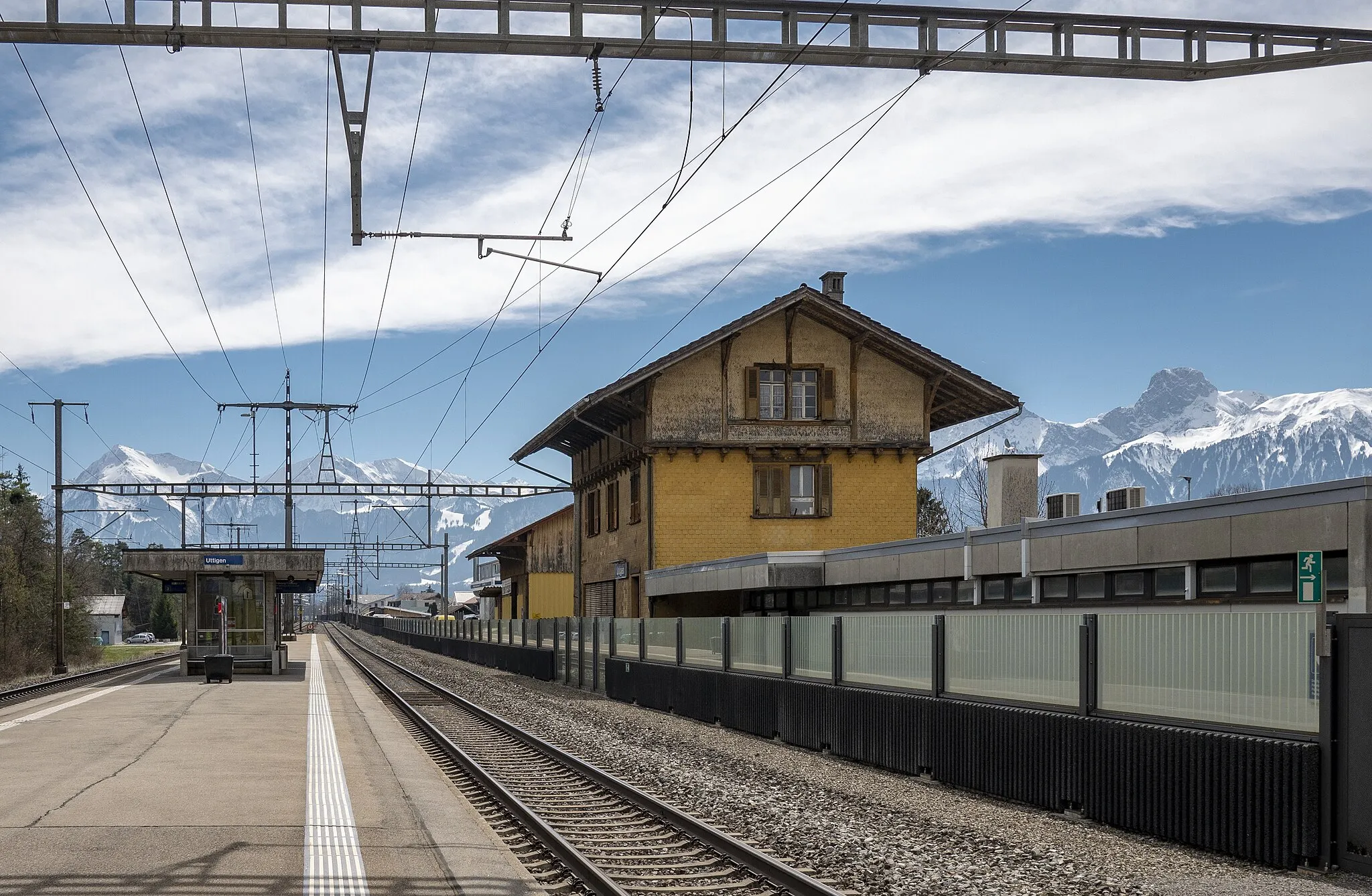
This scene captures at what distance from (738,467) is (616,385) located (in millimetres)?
4271

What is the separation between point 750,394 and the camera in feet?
139

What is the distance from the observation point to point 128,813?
13.5 m

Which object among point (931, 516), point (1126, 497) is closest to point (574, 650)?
point (1126, 497)

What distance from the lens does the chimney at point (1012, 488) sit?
29.4 meters

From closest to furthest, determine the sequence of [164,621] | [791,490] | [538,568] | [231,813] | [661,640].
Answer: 1. [231,813]
2. [661,640]
3. [791,490]
4. [538,568]
5. [164,621]

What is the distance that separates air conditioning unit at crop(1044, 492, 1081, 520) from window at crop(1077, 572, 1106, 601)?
11.8 feet

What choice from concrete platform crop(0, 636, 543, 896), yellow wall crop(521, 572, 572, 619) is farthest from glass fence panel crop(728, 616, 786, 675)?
yellow wall crop(521, 572, 572, 619)

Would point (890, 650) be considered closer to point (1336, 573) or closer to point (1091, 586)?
point (1091, 586)

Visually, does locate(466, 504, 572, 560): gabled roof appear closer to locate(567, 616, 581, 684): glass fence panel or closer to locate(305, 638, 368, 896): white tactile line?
locate(567, 616, 581, 684): glass fence panel

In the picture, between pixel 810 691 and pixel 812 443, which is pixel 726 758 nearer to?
pixel 810 691

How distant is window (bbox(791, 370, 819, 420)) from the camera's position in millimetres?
42906

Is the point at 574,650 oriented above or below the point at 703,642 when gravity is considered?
below

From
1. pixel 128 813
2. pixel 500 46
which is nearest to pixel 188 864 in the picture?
pixel 128 813

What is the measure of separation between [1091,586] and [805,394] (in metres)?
22.5
